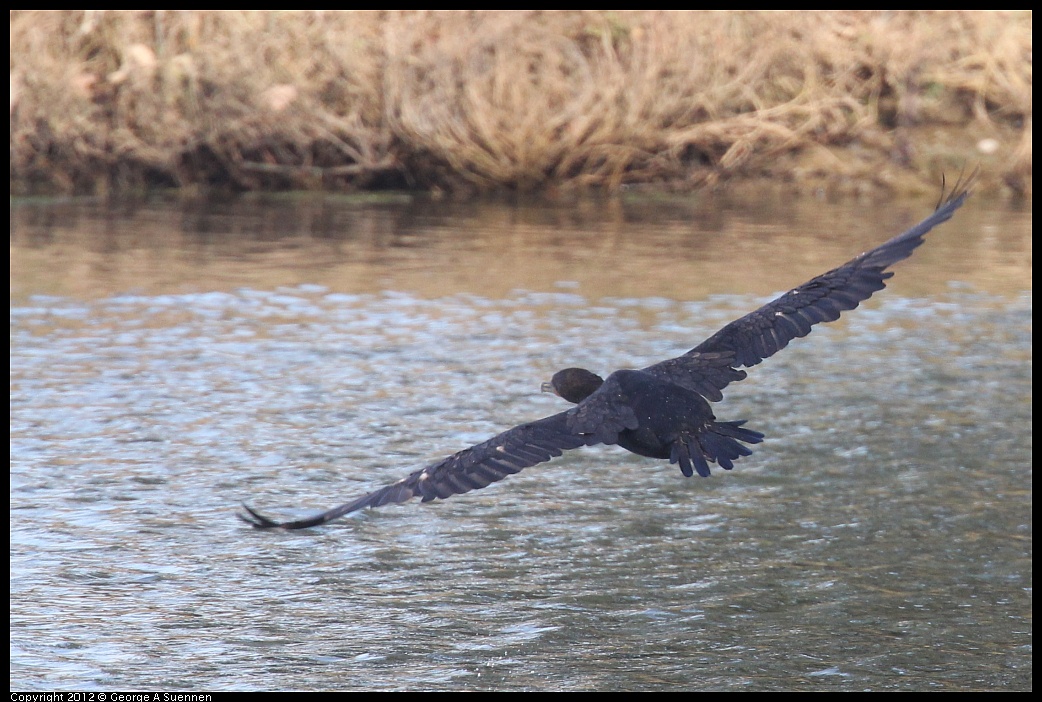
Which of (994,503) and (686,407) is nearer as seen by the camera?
(686,407)

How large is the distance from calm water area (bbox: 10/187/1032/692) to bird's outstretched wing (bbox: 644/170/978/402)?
2.67ft

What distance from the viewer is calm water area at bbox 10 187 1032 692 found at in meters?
5.12

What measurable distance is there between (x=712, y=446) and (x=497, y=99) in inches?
498

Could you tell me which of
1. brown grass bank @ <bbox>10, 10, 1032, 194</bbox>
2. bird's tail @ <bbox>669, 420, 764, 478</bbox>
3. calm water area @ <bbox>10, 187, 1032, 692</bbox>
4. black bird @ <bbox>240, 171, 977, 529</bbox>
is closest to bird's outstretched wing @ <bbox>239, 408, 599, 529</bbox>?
black bird @ <bbox>240, 171, 977, 529</bbox>

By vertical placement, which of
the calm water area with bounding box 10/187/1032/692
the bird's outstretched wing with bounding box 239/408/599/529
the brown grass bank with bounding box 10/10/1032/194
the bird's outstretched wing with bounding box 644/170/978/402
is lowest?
the calm water area with bounding box 10/187/1032/692

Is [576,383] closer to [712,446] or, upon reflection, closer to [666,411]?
[666,411]

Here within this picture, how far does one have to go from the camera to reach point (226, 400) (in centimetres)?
857

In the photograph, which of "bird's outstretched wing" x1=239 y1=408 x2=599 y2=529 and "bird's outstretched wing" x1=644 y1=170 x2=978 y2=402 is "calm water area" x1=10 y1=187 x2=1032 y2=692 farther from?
"bird's outstretched wing" x1=644 y1=170 x2=978 y2=402

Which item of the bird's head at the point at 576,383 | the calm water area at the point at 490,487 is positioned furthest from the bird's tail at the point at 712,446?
the bird's head at the point at 576,383

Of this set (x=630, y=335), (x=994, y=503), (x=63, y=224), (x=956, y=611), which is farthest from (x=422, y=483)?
(x=63, y=224)

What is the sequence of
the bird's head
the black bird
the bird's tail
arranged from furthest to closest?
the bird's head < the bird's tail < the black bird

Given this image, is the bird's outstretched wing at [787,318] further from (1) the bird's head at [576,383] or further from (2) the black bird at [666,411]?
(1) the bird's head at [576,383]

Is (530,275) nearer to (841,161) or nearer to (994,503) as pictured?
(994,503)

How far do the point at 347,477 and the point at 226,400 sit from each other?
1.68m
